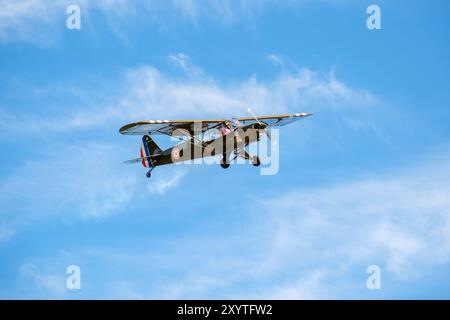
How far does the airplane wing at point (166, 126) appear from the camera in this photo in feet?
165

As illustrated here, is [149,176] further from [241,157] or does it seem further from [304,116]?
[304,116]

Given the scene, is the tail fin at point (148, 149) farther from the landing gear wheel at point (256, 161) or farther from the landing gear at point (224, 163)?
the landing gear wheel at point (256, 161)

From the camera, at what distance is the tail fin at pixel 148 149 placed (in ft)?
189

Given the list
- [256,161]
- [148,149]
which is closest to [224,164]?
[256,161]

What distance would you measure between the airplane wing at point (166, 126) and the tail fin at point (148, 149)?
4.72 m

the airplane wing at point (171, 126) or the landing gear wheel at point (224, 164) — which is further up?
the airplane wing at point (171, 126)

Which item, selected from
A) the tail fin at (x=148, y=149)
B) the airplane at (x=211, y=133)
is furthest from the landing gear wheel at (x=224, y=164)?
the tail fin at (x=148, y=149)

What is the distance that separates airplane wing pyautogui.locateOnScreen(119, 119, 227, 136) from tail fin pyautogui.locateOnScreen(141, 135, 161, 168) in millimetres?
4717

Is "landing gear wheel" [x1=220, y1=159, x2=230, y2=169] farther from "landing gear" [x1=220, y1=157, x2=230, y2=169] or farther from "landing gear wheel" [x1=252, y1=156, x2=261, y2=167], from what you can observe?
"landing gear wheel" [x1=252, y1=156, x2=261, y2=167]

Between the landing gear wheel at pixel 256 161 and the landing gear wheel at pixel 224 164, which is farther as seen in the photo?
the landing gear wheel at pixel 224 164

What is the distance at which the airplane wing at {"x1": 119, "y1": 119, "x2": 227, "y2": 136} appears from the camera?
50406mm
